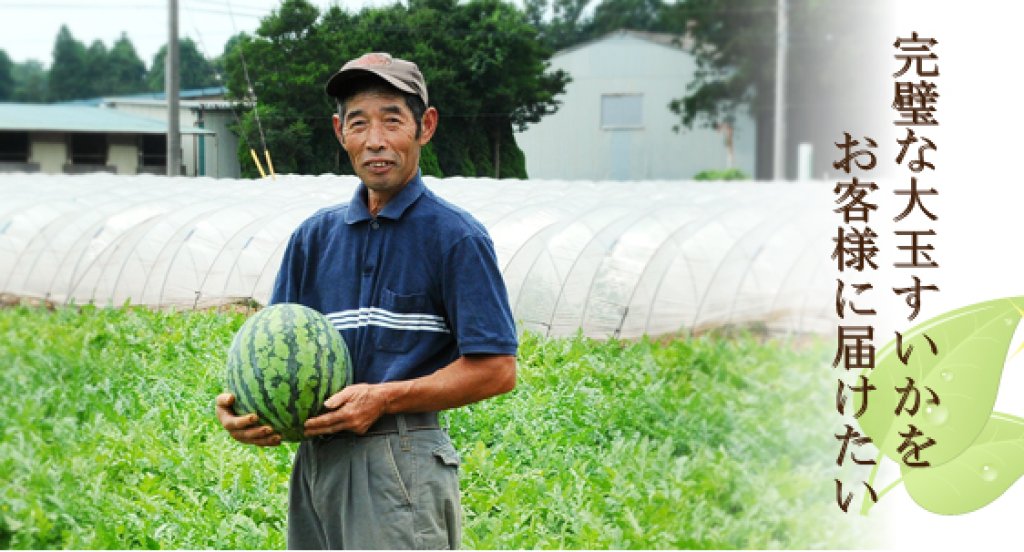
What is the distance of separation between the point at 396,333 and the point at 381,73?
42cm

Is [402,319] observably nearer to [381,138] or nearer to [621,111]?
[381,138]

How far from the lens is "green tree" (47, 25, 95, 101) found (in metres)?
4.25

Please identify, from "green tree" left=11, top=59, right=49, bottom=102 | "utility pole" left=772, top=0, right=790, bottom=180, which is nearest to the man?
"utility pole" left=772, top=0, right=790, bottom=180

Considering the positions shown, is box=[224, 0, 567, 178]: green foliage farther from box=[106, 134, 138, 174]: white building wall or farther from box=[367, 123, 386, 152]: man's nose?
box=[367, 123, 386, 152]: man's nose

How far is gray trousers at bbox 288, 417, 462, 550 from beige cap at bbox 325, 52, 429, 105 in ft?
1.78

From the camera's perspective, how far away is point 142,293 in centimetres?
517

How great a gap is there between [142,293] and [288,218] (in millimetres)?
830

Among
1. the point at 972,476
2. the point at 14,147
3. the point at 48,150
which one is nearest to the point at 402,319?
the point at 972,476

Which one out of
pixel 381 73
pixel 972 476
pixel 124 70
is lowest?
pixel 972 476

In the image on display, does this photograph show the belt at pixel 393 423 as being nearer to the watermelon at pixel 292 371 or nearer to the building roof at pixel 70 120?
the watermelon at pixel 292 371

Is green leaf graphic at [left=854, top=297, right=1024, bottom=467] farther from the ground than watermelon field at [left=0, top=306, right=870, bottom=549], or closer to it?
farther from the ground

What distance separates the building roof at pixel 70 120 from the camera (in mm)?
4012

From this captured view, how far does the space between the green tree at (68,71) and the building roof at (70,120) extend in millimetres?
61

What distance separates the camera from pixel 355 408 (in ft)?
5.45
